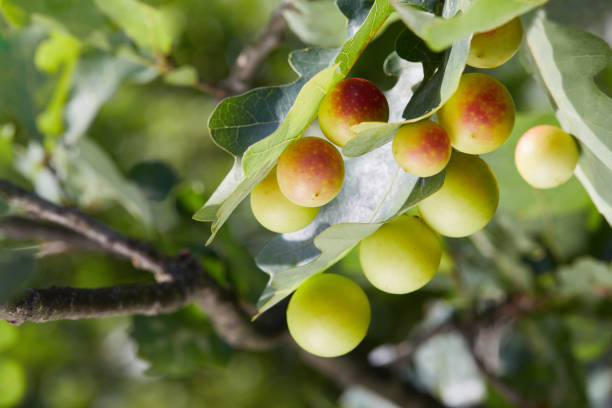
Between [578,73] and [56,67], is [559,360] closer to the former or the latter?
[578,73]

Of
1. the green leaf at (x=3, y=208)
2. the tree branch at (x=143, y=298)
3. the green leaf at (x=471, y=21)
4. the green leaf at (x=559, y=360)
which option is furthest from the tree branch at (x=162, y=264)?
the green leaf at (x=559, y=360)

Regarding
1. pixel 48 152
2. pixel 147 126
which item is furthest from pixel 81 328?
pixel 48 152

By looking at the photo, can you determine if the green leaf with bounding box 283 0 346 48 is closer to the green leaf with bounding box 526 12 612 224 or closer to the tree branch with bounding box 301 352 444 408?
the green leaf with bounding box 526 12 612 224

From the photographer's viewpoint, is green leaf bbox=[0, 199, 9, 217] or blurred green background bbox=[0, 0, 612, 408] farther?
blurred green background bbox=[0, 0, 612, 408]

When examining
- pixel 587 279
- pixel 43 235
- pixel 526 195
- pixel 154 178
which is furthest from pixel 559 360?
pixel 43 235

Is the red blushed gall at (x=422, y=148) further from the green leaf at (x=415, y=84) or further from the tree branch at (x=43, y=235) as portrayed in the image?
the tree branch at (x=43, y=235)

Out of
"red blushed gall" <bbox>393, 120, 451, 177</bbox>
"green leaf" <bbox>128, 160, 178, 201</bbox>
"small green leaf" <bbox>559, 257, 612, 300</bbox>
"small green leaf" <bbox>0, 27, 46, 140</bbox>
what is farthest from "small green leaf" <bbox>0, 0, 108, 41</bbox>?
"small green leaf" <bbox>559, 257, 612, 300</bbox>
